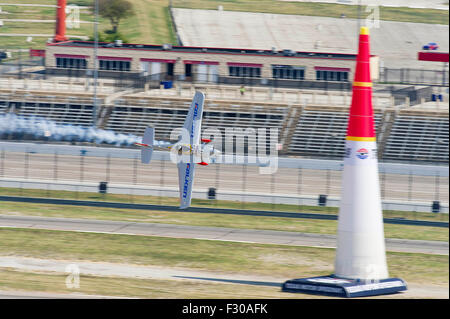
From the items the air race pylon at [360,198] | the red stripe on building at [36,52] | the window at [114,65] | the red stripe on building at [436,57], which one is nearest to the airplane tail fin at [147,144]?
the air race pylon at [360,198]

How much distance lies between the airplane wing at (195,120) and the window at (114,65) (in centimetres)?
4979

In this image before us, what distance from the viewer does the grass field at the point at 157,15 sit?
4108 inches

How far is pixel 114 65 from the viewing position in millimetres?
78562

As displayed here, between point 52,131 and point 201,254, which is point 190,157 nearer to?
point 201,254

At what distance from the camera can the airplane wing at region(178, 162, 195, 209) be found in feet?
97.6

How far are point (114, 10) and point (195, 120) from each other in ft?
248

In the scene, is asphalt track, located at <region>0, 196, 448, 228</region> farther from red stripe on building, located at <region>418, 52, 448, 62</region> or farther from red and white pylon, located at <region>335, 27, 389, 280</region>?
red and white pylon, located at <region>335, 27, 389, 280</region>

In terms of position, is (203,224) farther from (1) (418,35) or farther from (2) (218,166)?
(1) (418,35)

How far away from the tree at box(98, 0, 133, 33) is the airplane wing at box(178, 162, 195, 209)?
7469 cm

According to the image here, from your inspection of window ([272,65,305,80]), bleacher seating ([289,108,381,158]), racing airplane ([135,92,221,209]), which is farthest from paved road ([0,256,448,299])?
window ([272,65,305,80])

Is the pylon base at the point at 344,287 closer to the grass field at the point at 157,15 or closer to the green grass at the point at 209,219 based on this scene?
the green grass at the point at 209,219

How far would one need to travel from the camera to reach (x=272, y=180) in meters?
55.8

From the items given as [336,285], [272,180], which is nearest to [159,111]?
[272,180]
